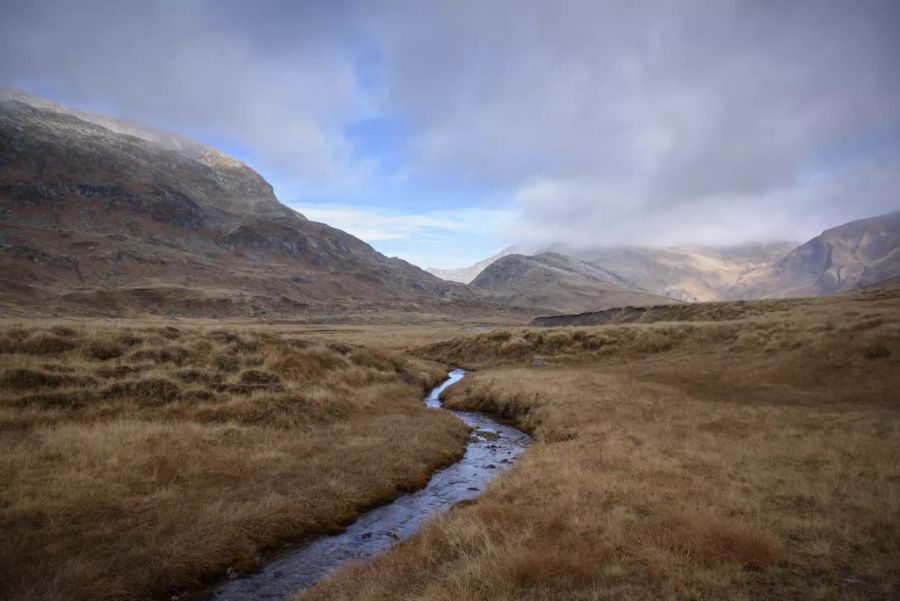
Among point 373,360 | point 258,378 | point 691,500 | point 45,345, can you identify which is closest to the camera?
point 691,500

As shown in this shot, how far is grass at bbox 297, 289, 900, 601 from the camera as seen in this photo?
812 centimetres

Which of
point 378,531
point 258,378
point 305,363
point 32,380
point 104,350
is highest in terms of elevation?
point 104,350

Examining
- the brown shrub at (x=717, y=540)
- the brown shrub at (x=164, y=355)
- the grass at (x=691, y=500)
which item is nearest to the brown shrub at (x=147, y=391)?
the brown shrub at (x=164, y=355)

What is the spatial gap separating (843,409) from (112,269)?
596ft

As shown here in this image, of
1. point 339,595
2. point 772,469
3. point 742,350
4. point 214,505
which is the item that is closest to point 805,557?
point 772,469

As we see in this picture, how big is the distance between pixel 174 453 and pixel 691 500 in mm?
15396

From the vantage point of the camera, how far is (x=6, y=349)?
21.0 metres

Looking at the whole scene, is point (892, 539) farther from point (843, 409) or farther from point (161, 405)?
point (161, 405)

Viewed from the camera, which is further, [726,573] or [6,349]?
[6,349]

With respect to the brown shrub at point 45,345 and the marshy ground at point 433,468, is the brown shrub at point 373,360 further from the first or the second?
the brown shrub at point 45,345

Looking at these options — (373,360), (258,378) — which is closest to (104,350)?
(258,378)

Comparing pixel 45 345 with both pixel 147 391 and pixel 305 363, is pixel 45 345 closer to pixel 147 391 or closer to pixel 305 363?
pixel 147 391

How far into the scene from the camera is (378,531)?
43.1 feet

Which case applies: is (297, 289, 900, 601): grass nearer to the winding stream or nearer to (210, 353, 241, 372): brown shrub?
the winding stream
